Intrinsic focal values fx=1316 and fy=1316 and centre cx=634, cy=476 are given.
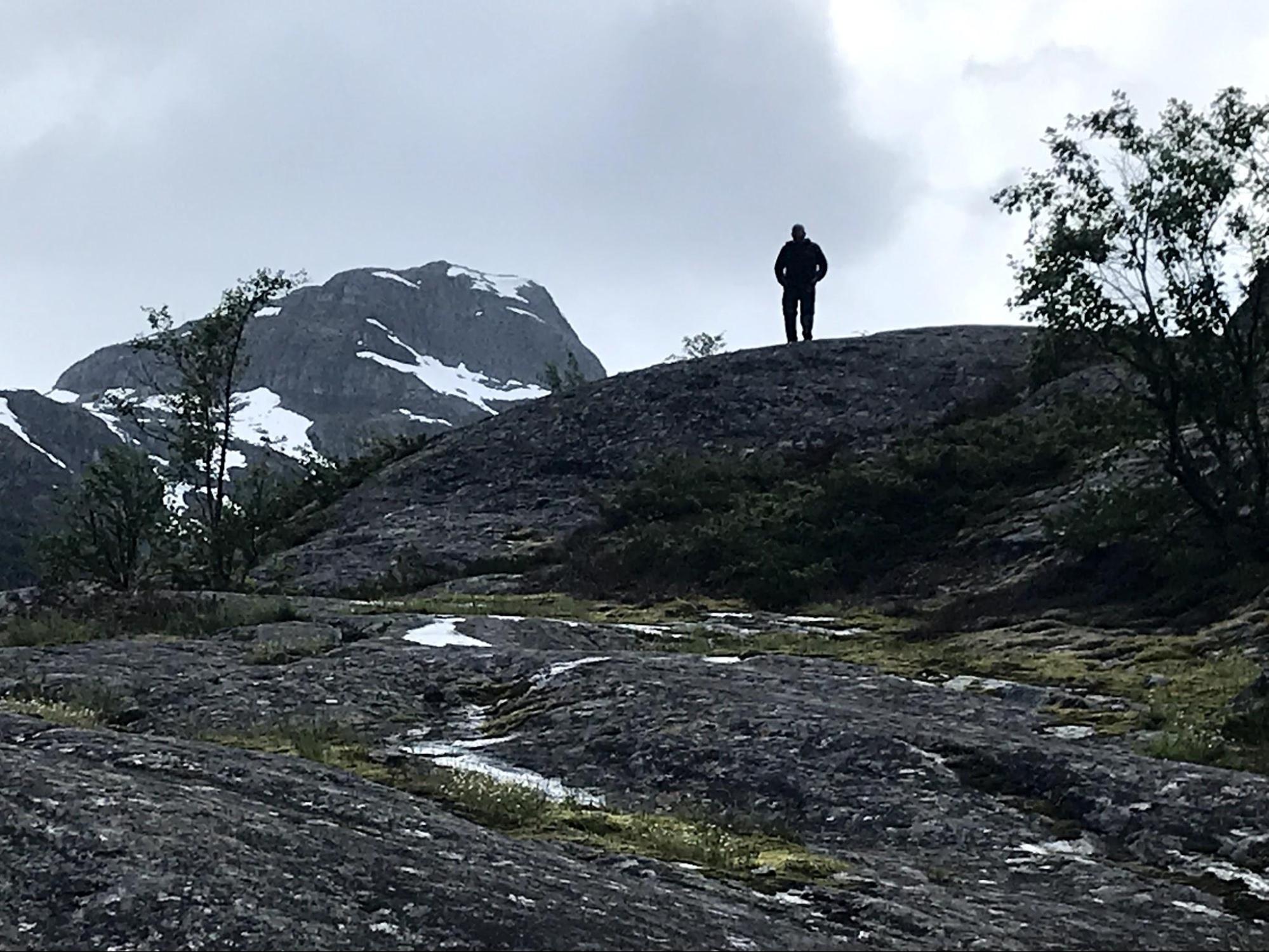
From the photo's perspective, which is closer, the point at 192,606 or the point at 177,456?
the point at 192,606

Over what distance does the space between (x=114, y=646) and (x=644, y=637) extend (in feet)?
23.7

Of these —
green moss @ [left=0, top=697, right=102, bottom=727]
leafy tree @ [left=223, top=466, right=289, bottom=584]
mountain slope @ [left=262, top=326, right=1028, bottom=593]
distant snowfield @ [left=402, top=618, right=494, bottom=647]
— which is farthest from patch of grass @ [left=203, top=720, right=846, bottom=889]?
leafy tree @ [left=223, top=466, right=289, bottom=584]

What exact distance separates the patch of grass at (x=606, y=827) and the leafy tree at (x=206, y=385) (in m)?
21.2

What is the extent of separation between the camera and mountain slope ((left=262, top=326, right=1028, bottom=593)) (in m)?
30.6

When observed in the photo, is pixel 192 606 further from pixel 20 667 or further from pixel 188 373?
pixel 188 373

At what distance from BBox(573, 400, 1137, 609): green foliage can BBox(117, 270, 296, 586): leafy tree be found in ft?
29.8

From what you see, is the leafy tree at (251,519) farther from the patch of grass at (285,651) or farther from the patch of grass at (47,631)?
the patch of grass at (285,651)

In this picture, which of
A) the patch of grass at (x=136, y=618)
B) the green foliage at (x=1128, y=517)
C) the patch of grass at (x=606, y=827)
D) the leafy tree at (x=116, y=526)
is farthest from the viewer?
the leafy tree at (x=116, y=526)

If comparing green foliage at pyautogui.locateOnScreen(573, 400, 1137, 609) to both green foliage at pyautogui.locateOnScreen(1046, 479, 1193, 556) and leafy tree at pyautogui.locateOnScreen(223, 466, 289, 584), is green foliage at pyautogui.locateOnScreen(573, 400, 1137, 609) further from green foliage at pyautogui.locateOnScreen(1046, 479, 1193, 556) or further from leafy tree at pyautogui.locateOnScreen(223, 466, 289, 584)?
leafy tree at pyautogui.locateOnScreen(223, 466, 289, 584)

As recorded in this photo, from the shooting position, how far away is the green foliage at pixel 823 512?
84.2 feet

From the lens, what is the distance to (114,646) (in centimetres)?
1559

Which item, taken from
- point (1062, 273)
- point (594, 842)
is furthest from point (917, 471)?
point (594, 842)

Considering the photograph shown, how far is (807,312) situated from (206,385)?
57.9 ft

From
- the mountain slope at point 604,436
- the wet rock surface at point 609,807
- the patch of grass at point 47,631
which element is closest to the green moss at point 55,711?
the wet rock surface at point 609,807
